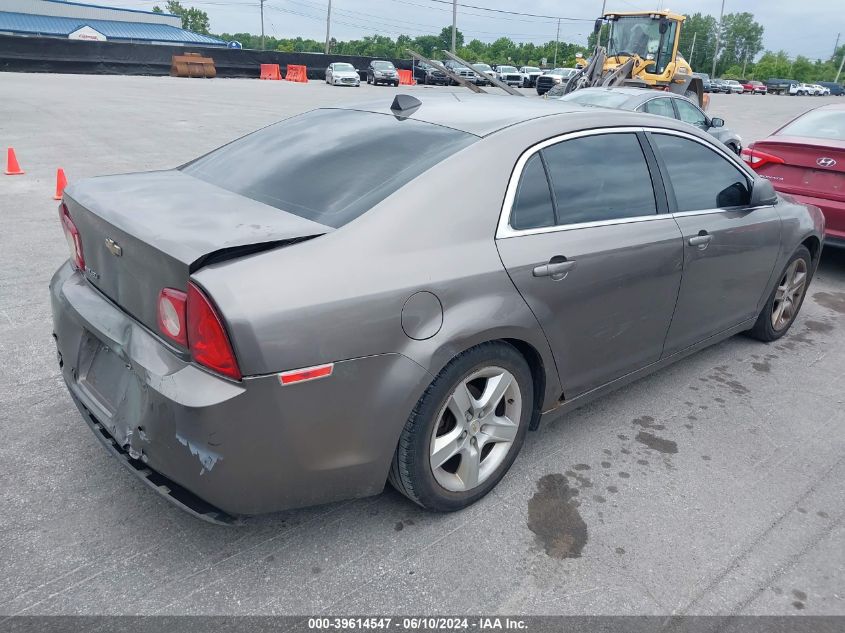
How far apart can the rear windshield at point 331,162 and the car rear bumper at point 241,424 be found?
648 mm

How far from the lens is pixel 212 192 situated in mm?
2830

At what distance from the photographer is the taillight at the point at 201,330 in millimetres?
2072

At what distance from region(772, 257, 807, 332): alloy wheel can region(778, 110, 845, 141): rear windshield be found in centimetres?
242

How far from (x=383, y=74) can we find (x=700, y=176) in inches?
1471

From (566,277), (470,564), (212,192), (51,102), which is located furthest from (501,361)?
(51,102)

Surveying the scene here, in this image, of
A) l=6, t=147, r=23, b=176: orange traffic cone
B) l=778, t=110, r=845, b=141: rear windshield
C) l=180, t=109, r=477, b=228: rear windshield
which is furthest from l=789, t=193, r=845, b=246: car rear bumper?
l=6, t=147, r=23, b=176: orange traffic cone

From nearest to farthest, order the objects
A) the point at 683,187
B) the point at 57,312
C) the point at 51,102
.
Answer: the point at 57,312 → the point at 683,187 → the point at 51,102

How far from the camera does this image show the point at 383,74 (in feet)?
127

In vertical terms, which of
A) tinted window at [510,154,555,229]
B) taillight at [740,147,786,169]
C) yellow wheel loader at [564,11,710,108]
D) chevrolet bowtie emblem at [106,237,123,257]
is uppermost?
yellow wheel loader at [564,11,710,108]

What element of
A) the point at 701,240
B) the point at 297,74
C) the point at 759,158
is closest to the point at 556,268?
the point at 701,240

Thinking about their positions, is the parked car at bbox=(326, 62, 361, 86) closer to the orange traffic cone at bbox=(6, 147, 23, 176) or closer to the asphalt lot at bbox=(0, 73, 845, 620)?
the orange traffic cone at bbox=(6, 147, 23, 176)

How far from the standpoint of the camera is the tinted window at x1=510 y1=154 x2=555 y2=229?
9.21 ft

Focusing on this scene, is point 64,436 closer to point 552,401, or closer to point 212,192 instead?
point 212,192

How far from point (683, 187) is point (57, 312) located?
3124 mm
